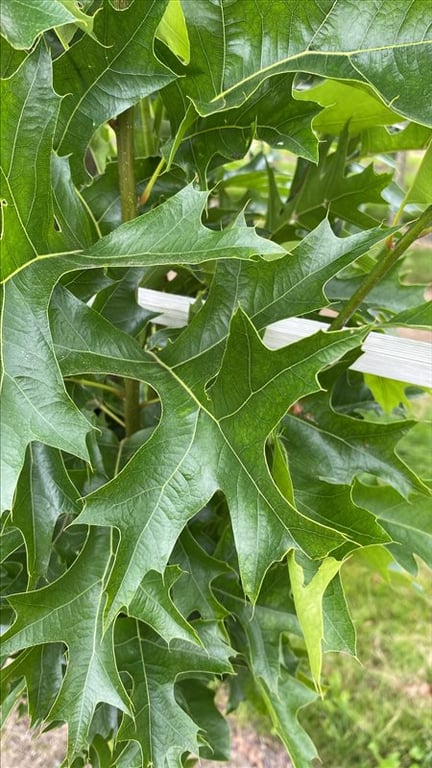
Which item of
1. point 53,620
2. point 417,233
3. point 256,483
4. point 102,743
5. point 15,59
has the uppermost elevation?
point 15,59

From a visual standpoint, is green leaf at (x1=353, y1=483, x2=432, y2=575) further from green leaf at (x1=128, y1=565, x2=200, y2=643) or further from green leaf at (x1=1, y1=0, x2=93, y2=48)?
green leaf at (x1=1, y1=0, x2=93, y2=48)

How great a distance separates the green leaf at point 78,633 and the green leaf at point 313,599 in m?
0.24

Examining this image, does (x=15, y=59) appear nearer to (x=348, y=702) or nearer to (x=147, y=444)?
(x=147, y=444)

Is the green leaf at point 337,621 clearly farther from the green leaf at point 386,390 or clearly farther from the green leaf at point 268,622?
the green leaf at point 386,390

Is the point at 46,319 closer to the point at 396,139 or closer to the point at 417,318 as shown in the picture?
the point at 417,318

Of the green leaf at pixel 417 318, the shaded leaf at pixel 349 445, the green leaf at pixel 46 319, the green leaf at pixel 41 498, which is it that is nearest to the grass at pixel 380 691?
the shaded leaf at pixel 349 445

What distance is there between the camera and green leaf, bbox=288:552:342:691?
0.56 meters

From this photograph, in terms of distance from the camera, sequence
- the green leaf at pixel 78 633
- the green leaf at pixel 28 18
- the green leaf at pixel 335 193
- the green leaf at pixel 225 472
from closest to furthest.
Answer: the green leaf at pixel 28 18 → the green leaf at pixel 225 472 → the green leaf at pixel 78 633 → the green leaf at pixel 335 193

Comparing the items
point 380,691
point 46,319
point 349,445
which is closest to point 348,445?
point 349,445

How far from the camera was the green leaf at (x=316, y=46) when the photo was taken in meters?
0.56

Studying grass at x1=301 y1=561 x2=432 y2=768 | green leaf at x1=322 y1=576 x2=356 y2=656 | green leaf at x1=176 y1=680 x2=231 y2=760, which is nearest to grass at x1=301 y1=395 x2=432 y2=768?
grass at x1=301 y1=561 x2=432 y2=768

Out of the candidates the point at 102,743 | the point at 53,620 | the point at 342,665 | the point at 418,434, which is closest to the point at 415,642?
the point at 342,665

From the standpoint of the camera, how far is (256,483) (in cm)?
62

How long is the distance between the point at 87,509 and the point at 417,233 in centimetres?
42
